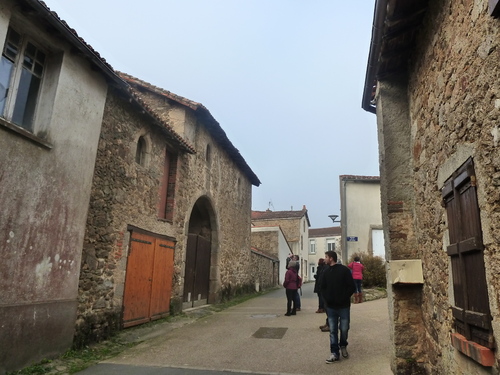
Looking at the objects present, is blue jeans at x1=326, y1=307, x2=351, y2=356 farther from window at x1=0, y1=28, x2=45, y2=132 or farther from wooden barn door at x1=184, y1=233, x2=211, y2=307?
wooden barn door at x1=184, y1=233, x2=211, y2=307

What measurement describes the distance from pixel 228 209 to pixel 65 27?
376 inches

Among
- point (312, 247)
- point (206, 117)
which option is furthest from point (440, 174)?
point (312, 247)

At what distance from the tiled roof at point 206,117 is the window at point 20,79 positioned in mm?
4893

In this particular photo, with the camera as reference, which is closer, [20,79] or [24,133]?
[24,133]

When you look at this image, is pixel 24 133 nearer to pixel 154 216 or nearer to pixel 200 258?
pixel 154 216

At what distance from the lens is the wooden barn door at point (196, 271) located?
11039mm

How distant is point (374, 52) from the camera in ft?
15.1

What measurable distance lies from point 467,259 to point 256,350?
13.4 ft

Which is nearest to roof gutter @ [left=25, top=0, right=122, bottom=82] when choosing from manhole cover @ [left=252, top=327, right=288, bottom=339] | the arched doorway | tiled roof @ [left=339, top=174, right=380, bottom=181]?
manhole cover @ [left=252, top=327, right=288, bottom=339]

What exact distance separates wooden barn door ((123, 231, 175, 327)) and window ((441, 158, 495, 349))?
6114 millimetres

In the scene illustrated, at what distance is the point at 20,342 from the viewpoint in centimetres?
480

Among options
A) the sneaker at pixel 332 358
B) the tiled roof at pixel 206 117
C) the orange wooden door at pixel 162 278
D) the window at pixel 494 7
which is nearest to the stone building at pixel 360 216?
the tiled roof at pixel 206 117

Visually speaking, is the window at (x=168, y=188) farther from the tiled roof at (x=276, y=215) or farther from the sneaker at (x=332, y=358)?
the tiled roof at (x=276, y=215)

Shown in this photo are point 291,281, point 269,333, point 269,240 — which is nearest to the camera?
point 269,333
